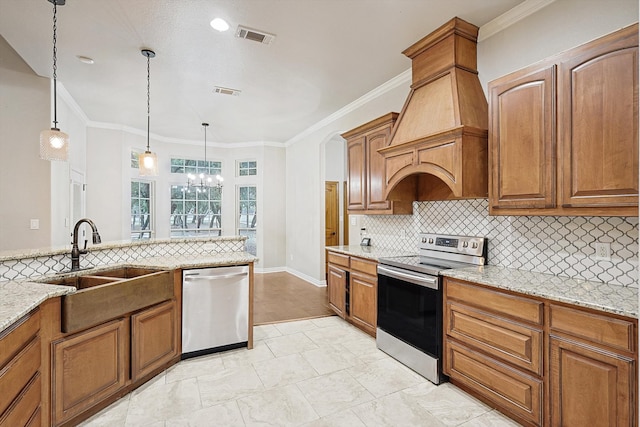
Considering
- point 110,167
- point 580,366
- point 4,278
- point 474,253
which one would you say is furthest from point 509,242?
point 110,167

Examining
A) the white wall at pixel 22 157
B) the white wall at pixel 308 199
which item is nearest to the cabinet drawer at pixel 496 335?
the white wall at pixel 308 199

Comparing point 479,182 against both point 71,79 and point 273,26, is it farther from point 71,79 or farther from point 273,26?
point 71,79

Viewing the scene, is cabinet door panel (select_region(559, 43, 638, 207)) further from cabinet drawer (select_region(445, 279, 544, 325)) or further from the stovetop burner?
the stovetop burner

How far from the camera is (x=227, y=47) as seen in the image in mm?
3180

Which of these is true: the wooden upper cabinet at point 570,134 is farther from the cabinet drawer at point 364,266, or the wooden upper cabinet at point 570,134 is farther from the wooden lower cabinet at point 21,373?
the wooden lower cabinet at point 21,373

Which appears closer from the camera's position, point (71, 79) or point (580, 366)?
point (580, 366)

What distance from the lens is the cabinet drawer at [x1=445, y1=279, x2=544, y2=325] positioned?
1.93 metres

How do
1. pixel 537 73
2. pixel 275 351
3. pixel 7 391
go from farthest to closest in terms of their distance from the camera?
pixel 275 351, pixel 537 73, pixel 7 391

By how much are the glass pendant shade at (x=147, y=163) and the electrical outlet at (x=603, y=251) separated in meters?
3.90

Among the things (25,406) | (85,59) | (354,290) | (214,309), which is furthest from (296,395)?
(85,59)

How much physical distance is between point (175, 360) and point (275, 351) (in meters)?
0.93

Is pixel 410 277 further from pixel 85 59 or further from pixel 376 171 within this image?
pixel 85 59

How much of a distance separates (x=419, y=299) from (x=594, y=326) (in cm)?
123

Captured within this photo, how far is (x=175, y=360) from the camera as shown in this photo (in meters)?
2.88
